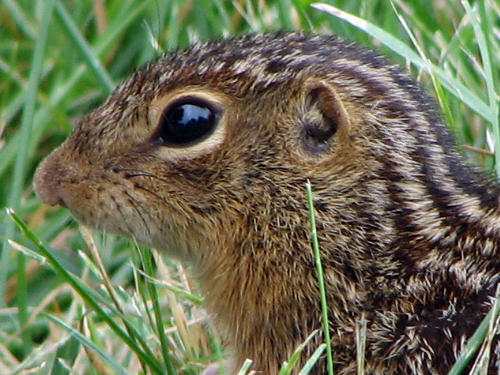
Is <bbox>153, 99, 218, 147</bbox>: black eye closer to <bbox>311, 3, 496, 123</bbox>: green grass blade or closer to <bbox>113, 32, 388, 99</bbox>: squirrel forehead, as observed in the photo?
<bbox>113, 32, 388, 99</bbox>: squirrel forehead

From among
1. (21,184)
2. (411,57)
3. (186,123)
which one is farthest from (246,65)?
(21,184)

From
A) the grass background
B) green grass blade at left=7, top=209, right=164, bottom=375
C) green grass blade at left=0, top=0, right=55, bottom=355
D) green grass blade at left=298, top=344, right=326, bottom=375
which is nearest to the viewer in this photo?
green grass blade at left=298, top=344, right=326, bottom=375

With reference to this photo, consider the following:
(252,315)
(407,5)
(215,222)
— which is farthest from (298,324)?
(407,5)

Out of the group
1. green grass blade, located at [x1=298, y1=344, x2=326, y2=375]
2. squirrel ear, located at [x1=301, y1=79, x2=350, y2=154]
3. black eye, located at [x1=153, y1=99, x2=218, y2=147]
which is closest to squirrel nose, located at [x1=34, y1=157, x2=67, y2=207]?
black eye, located at [x1=153, y1=99, x2=218, y2=147]

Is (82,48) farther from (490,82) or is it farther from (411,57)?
(490,82)

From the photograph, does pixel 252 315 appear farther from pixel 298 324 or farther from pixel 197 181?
pixel 197 181

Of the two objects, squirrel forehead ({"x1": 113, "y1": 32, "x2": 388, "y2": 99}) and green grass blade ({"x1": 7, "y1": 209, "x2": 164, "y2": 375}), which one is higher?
squirrel forehead ({"x1": 113, "y1": 32, "x2": 388, "y2": 99})
